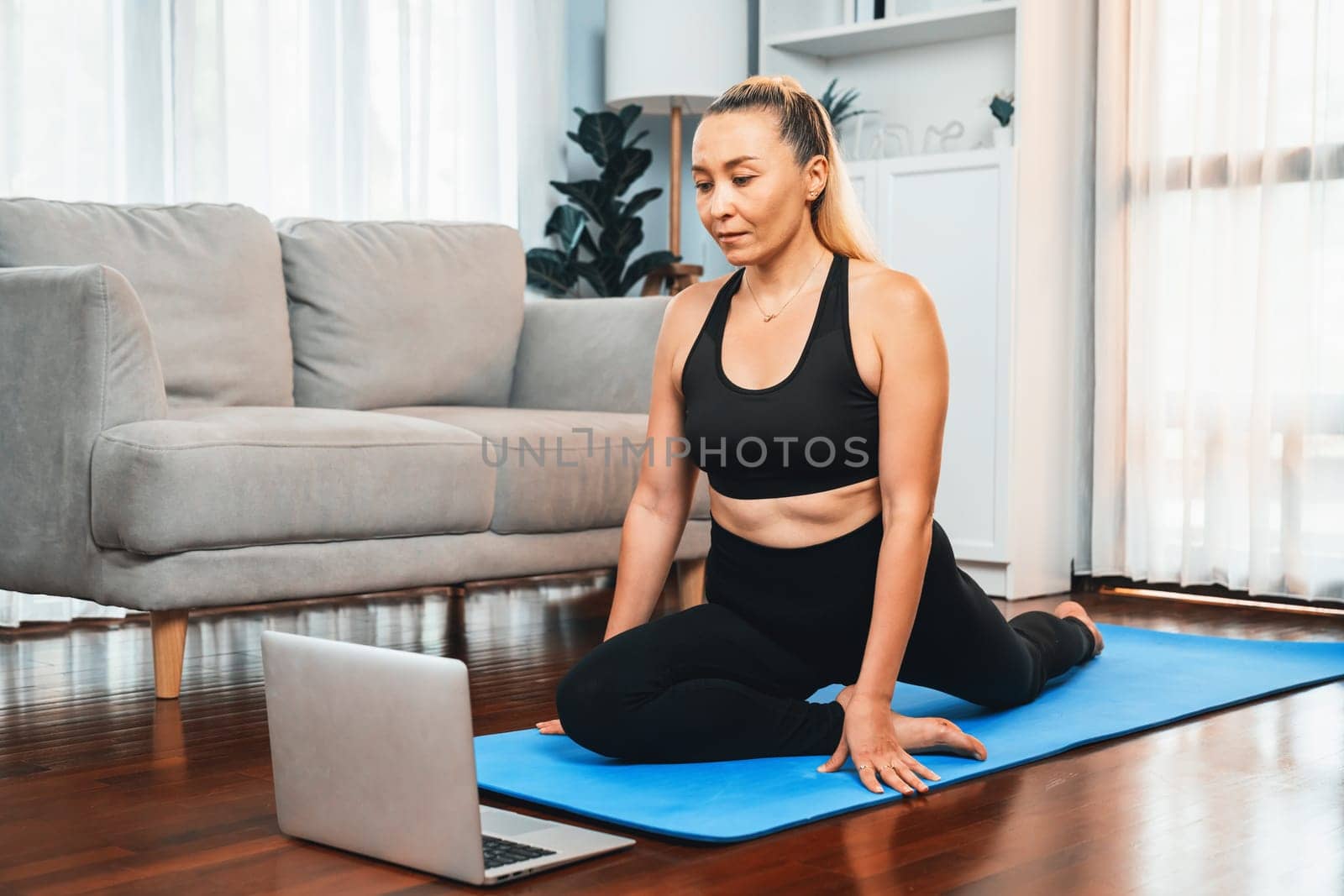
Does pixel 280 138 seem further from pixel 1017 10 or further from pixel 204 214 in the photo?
pixel 1017 10

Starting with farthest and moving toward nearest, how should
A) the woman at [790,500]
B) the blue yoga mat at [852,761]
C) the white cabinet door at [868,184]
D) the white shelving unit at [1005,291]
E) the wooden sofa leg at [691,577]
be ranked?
the white cabinet door at [868,184] → the white shelving unit at [1005,291] → the wooden sofa leg at [691,577] → the woman at [790,500] → the blue yoga mat at [852,761]

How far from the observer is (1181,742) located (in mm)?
2012

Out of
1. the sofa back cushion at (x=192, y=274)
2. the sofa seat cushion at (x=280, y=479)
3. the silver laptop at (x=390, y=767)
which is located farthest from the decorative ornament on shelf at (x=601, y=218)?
the silver laptop at (x=390, y=767)

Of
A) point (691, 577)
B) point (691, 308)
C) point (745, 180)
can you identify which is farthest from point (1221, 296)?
point (745, 180)

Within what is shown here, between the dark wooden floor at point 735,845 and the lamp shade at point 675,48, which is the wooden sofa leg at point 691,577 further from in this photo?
the lamp shade at point 675,48

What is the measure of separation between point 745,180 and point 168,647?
118cm

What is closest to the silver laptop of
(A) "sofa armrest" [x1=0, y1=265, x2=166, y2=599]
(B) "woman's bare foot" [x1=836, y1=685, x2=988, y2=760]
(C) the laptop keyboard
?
(C) the laptop keyboard

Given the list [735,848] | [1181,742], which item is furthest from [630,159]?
[735,848]

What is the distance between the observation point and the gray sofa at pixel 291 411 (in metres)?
2.24

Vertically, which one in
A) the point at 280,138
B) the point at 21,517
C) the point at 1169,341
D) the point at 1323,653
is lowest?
the point at 1323,653

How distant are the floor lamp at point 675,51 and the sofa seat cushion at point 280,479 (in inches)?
68.8

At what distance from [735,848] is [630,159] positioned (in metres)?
3.09

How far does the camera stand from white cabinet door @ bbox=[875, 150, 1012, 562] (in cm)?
363

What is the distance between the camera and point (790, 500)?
182 cm
